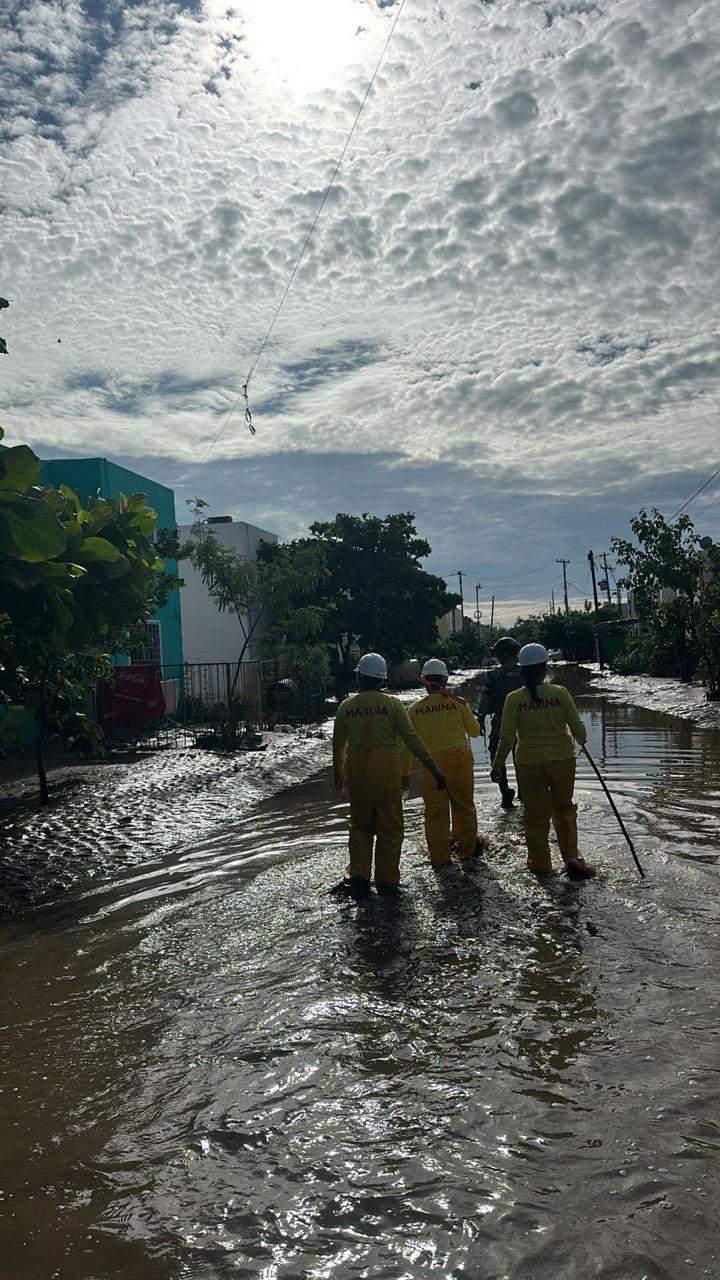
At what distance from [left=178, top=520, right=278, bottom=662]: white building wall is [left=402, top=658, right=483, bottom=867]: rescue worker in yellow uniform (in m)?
26.7

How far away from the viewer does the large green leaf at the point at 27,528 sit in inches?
290

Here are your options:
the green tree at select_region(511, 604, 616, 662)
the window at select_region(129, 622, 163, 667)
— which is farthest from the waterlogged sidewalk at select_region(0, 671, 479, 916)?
the green tree at select_region(511, 604, 616, 662)

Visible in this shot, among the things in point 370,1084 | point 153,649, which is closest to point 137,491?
point 153,649

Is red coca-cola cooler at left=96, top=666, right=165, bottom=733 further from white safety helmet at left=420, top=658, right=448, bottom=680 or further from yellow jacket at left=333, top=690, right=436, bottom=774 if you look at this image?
yellow jacket at left=333, top=690, right=436, bottom=774

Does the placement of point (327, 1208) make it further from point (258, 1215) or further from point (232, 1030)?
point (232, 1030)

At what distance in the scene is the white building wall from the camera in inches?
1393

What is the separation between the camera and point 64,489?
920cm

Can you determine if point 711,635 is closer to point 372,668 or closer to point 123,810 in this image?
point 123,810

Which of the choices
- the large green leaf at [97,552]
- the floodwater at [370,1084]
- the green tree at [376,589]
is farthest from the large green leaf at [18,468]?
the green tree at [376,589]

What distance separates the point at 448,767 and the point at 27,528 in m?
3.96

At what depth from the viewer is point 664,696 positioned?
2894 centimetres

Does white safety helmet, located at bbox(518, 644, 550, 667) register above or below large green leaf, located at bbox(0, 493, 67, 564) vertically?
below

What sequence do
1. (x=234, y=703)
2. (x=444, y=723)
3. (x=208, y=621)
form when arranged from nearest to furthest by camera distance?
(x=444, y=723) < (x=234, y=703) < (x=208, y=621)

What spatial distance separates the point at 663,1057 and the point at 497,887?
131 inches
